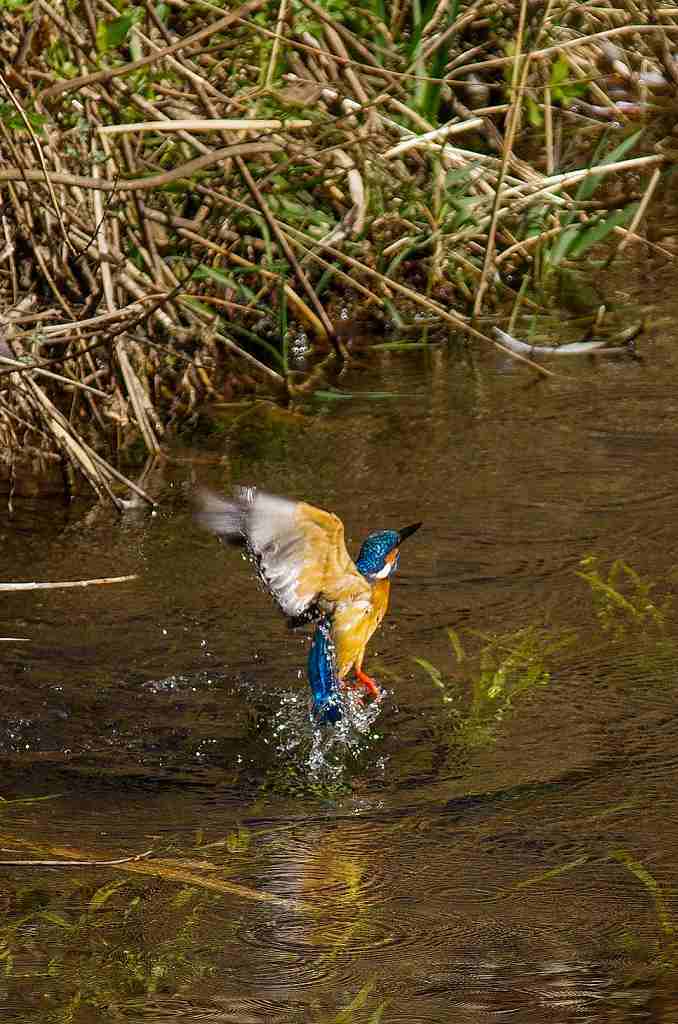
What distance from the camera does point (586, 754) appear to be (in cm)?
288

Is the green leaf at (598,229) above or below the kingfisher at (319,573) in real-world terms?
below

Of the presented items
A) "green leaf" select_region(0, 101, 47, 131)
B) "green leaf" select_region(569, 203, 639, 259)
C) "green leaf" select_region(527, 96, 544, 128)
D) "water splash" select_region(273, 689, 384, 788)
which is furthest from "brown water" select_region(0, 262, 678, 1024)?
"green leaf" select_region(527, 96, 544, 128)

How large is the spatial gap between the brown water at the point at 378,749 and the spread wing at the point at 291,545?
24 cm

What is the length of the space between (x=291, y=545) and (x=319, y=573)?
0.50 feet

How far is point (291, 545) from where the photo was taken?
307cm

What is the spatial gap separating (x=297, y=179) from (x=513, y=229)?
0.80 m

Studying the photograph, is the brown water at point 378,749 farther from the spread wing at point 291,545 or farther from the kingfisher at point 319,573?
the spread wing at point 291,545

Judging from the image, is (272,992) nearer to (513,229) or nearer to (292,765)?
(292,765)

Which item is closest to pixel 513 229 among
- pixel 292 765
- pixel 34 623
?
pixel 34 623

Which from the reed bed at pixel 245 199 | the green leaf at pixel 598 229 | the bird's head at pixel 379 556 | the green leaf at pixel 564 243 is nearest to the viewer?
the bird's head at pixel 379 556

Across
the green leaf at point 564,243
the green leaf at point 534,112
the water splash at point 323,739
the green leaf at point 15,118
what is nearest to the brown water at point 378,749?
the water splash at point 323,739

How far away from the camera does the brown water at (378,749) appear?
7.46ft

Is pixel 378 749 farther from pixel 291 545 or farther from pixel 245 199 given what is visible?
pixel 245 199

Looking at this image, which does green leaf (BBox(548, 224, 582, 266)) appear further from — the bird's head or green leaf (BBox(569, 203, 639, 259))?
the bird's head
